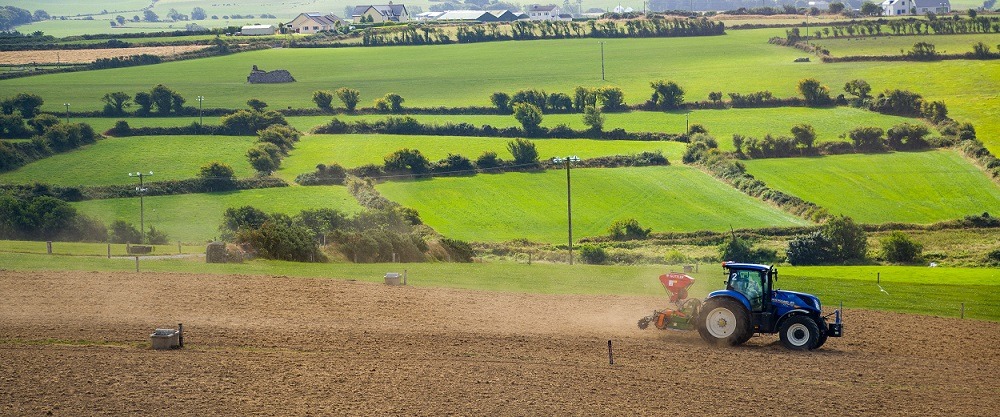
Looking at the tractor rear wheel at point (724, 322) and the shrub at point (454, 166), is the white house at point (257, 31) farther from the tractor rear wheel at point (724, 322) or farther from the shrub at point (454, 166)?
the tractor rear wheel at point (724, 322)

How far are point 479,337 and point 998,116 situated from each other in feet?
295

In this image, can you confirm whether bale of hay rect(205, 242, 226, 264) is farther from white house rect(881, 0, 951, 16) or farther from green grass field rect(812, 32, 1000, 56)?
white house rect(881, 0, 951, 16)

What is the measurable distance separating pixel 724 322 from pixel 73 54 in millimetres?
123249

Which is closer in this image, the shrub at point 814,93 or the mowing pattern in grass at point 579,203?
the mowing pattern in grass at point 579,203

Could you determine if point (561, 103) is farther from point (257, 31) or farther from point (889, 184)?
point (257, 31)

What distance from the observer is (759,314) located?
90.7 feet

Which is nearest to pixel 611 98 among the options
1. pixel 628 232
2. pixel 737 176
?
pixel 737 176

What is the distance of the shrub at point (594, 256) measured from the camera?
2350 inches

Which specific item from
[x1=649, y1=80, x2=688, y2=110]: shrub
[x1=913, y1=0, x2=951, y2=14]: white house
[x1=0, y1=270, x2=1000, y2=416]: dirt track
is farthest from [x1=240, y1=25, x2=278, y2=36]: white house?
[x1=0, y1=270, x2=1000, y2=416]: dirt track

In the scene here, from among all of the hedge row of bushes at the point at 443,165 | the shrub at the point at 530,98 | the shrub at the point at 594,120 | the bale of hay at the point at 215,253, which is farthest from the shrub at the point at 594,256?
the shrub at the point at 530,98

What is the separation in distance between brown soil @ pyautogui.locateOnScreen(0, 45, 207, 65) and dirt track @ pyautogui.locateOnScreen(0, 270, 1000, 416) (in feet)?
338

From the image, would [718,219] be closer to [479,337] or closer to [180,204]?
[180,204]

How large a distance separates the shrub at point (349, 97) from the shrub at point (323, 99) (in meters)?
1.30

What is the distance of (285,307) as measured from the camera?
105 feet
